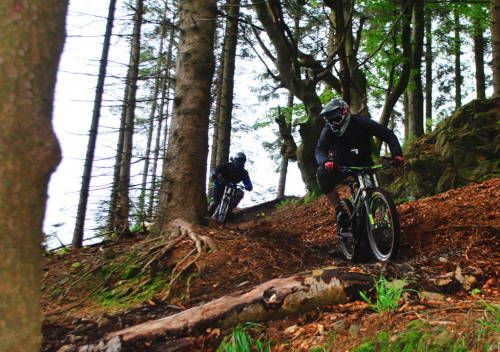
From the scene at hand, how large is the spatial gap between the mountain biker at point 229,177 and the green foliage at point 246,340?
6.89 m

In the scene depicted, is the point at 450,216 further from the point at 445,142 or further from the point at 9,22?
the point at 9,22

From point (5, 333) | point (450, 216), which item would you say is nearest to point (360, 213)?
point (450, 216)

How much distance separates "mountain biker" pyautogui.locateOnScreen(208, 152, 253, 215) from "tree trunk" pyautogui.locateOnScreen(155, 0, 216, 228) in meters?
4.39

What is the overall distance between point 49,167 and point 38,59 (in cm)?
41

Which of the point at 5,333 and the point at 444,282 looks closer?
the point at 5,333

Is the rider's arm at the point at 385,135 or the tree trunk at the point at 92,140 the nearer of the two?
the rider's arm at the point at 385,135

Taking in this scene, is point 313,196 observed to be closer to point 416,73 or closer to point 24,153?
point 416,73

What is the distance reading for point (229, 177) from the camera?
10031mm

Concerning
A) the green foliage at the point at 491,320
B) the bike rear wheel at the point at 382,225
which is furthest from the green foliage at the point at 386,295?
the bike rear wheel at the point at 382,225

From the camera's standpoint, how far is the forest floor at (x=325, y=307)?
2.38 m

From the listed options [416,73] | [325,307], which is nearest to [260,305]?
[325,307]

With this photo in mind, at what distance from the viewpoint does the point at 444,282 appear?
11.2ft

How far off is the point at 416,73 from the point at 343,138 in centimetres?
669

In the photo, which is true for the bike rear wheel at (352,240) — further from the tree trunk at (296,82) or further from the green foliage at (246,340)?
the tree trunk at (296,82)
